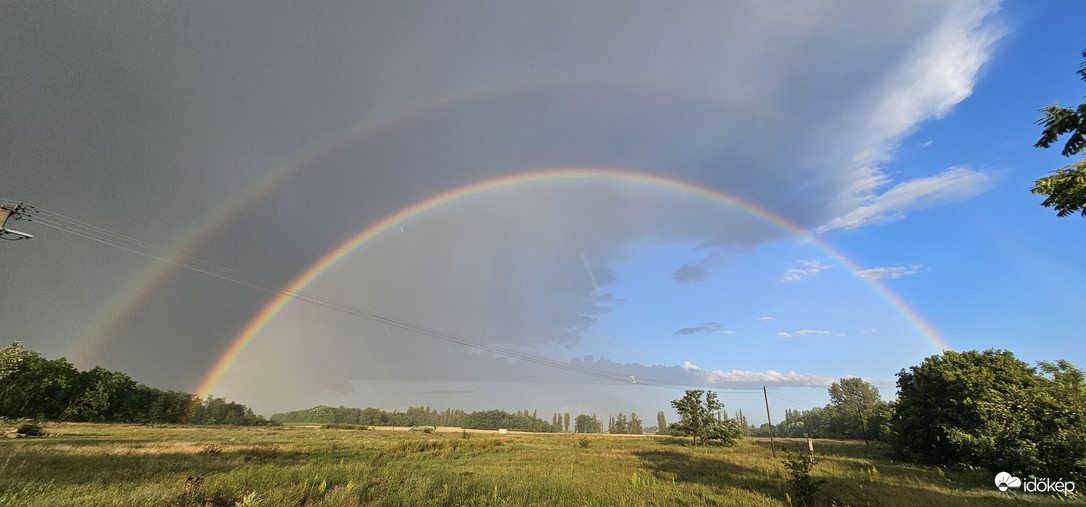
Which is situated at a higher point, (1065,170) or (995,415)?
(1065,170)

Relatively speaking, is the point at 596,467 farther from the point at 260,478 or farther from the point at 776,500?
the point at 260,478

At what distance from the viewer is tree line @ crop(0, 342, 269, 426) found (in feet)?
197

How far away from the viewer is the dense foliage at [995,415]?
15.3 metres

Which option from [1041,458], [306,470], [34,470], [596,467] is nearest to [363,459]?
[306,470]

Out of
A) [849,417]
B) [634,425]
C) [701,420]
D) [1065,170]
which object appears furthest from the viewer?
[634,425]

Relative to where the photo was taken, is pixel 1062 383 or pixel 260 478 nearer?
pixel 1062 383

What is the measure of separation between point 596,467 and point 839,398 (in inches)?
7000

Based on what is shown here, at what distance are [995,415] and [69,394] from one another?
121836 mm

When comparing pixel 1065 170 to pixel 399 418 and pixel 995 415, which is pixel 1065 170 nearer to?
pixel 995 415

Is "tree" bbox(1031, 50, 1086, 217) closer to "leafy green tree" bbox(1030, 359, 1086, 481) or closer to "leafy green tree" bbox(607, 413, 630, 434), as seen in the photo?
"leafy green tree" bbox(1030, 359, 1086, 481)

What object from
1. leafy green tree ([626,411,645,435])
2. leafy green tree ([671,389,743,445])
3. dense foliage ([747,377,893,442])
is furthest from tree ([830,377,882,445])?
leafy green tree ([671,389,743,445])

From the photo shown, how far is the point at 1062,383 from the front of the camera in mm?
14273

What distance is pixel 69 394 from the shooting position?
67688 millimetres

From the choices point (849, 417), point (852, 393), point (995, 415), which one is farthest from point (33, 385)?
point (852, 393)
